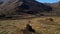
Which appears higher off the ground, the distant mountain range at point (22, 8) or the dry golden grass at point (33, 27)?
the distant mountain range at point (22, 8)

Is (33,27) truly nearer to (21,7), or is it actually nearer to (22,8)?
(21,7)

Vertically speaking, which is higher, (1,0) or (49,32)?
(1,0)

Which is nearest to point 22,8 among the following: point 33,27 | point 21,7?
point 21,7

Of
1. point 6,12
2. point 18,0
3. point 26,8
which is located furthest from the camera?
point 26,8

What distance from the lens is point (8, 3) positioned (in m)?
39.2

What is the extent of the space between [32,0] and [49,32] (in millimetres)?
36021

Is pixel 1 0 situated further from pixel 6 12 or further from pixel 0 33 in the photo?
pixel 0 33

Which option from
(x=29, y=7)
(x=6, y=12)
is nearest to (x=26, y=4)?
(x=29, y=7)

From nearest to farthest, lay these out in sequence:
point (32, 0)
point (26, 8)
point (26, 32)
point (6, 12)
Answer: point (26, 32), point (6, 12), point (26, 8), point (32, 0)

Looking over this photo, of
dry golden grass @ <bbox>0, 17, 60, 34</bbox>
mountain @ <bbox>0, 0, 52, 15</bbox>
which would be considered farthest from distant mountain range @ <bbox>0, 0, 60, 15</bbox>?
dry golden grass @ <bbox>0, 17, 60, 34</bbox>

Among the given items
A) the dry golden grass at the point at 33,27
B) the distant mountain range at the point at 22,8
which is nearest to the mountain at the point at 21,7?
the distant mountain range at the point at 22,8

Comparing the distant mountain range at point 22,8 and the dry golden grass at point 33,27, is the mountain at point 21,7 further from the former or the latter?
the dry golden grass at point 33,27

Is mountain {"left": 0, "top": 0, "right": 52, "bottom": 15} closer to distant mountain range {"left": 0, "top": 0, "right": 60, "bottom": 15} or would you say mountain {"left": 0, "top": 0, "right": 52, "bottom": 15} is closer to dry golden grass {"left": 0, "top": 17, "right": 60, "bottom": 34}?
distant mountain range {"left": 0, "top": 0, "right": 60, "bottom": 15}

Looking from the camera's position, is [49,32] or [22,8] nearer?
[49,32]
